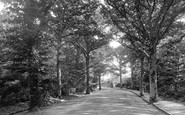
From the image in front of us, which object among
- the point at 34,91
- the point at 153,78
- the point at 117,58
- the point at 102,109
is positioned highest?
the point at 117,58

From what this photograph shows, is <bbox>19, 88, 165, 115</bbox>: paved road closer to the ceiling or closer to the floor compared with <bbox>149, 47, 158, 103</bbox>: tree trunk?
closer to the floor

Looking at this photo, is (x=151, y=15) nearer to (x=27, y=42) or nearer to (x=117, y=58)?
(x=27, y=42)

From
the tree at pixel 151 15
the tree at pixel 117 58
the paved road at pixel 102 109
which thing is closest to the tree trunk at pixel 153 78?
the tree at pixel 151 15

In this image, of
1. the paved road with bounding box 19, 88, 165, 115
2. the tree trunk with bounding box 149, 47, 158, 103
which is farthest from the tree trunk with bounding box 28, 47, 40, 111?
the tree trunk with bounding box 149, 47, 158, 103

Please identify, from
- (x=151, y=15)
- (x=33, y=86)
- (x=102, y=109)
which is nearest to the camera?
(x=102, y=109)

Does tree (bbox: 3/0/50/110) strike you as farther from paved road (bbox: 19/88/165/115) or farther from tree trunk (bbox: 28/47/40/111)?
paved road (bbox: 19/88/165/115)

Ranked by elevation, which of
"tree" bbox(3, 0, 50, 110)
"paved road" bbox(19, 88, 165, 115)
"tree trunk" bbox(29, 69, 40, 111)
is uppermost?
"tree" bbox(3, 0, 50, 110)

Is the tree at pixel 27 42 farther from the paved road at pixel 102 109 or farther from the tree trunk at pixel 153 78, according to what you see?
the tree trunk at pixel 153 78

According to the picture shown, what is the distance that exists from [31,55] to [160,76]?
19.0 meters

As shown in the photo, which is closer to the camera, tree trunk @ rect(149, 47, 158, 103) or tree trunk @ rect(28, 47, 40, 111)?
tree trunk @ rect(28, 47, 40, 111)

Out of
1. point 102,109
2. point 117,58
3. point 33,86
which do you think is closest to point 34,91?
point 33,86

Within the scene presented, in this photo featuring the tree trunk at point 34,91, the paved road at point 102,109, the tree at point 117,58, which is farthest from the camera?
the tree at point 117,58

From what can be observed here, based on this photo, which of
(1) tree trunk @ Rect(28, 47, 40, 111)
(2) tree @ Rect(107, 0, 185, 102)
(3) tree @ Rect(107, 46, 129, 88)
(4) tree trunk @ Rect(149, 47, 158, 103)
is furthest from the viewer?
(3) tree @ Rect(107, 46, 129, 88)

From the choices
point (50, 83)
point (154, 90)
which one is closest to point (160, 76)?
point (154, 90)
